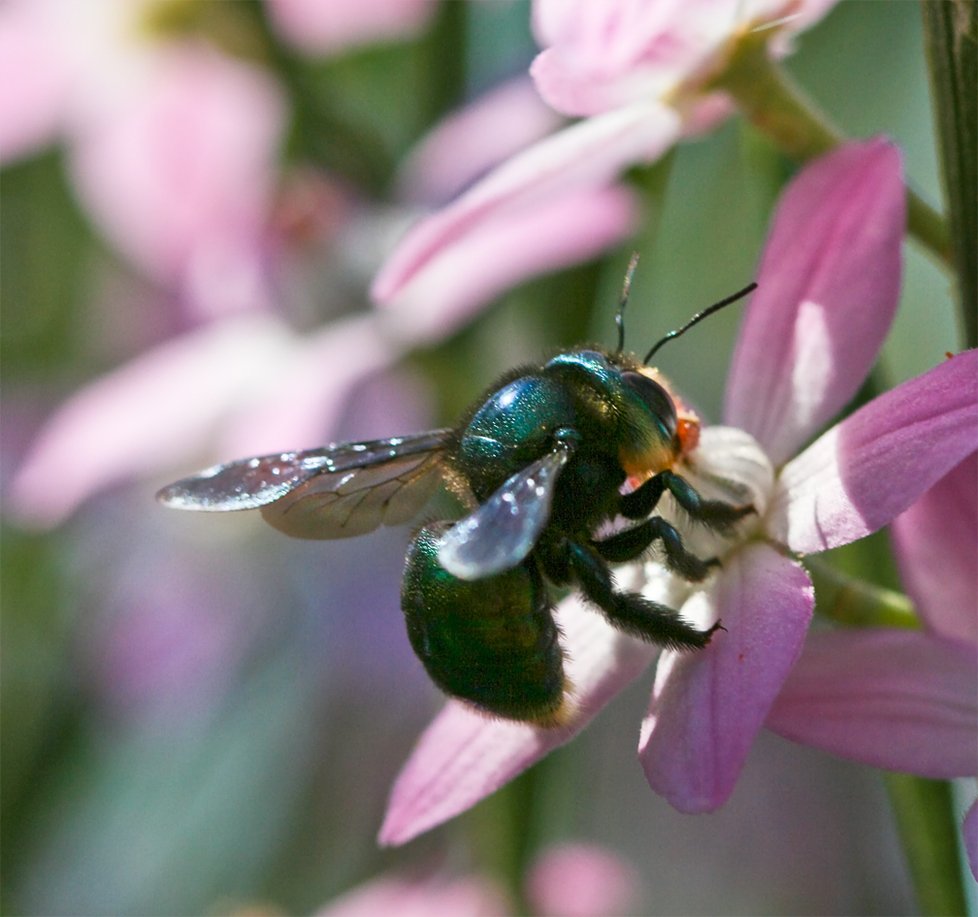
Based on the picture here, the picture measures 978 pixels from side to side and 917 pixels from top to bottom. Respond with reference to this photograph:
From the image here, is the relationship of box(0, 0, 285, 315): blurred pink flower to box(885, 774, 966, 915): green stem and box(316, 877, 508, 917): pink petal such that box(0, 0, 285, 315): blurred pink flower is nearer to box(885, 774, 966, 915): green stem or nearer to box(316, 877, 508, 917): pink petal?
box(316, 877, 508, 917): pink petal

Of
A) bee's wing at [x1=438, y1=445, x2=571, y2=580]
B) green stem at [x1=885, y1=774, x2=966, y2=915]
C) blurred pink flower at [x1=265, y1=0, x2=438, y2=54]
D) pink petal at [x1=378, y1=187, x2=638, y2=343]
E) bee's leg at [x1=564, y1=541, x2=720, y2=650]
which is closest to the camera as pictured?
bee's wing at [x1=438, y1=445, x2=571, y2=580]

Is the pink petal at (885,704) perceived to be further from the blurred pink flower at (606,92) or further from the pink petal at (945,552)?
the blurred pink flower at (606,92)

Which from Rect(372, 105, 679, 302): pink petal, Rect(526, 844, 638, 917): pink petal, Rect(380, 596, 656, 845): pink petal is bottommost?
Rect(526, 844, 638, 917): pink petal

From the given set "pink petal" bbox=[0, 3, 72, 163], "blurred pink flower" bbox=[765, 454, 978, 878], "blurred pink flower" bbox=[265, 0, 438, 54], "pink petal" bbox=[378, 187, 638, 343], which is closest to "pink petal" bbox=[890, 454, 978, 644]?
"blurred pink flower" bbox=[765, 454, 978, 878]

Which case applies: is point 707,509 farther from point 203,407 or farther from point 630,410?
point 203,407

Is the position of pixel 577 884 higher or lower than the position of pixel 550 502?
lower

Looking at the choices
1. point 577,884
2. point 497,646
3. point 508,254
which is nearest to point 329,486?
point 497,646
